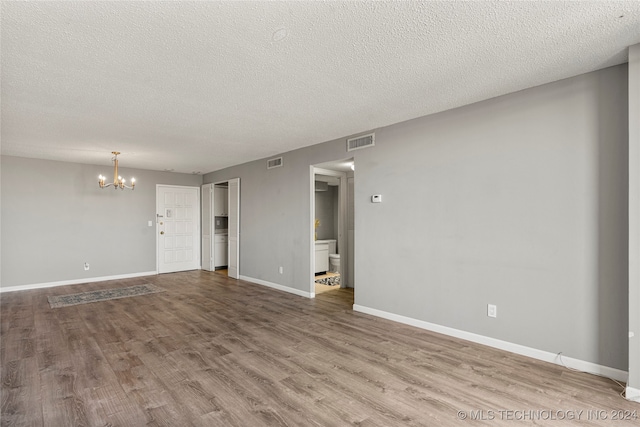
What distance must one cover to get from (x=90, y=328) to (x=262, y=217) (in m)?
3.33

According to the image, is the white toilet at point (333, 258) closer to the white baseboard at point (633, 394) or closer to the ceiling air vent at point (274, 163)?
the ceiling air vent at point (274, 163)

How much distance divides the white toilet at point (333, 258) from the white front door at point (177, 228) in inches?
140

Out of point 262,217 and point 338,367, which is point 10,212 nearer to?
point 262,217

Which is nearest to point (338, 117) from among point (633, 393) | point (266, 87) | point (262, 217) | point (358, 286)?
point (266, 87)

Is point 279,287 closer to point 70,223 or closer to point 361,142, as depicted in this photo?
point 361,142

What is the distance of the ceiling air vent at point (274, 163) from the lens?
6130 mm

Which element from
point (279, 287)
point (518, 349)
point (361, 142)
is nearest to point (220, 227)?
point (279, 287)

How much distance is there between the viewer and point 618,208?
2670mm

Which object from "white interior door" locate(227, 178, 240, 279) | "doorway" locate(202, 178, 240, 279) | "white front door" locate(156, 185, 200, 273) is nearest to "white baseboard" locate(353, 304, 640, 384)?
"white interior door" locate(227, 178, 240, 279)

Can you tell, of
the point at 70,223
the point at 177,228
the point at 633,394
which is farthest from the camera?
the point at 177,228

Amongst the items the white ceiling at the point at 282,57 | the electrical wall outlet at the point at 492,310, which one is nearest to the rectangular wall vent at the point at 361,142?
the white ceiling at the point at 282,57

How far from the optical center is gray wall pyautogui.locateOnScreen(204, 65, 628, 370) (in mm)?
2740

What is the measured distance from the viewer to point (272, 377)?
109 inches

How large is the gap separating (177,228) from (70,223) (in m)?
2.20
